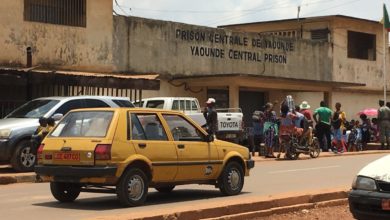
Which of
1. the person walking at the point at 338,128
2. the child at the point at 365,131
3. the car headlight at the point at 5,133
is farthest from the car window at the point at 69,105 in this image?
the child at the point at 365,131

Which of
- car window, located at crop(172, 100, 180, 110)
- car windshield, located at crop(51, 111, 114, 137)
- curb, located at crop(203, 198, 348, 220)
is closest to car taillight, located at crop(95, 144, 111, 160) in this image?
car windshield, located at crop(51, 111, 114, 137)

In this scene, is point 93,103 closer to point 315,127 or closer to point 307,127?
point 307,127

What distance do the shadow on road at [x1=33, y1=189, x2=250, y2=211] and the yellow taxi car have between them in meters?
0.24

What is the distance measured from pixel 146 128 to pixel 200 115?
12.3 metres

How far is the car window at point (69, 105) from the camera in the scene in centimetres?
1597

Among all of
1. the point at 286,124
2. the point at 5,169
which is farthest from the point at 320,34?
the point at 5,169

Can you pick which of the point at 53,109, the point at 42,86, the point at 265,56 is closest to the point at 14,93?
the point at 42,86

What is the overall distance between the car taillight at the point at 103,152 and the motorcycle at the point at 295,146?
37.7 ft

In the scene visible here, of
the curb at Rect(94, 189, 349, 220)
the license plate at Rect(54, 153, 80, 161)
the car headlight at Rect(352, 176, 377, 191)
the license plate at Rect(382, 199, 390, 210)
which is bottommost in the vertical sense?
the curb at Rect(94, 189, 349, 220)

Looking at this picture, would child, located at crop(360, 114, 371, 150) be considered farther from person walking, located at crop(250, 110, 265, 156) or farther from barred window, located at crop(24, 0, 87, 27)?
barred window, located at crop(24, 0, 87, 27)

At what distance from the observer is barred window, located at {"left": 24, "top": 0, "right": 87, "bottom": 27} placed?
22661 millimetres

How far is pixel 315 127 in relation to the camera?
79.7 ft

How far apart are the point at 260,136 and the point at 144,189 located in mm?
12258

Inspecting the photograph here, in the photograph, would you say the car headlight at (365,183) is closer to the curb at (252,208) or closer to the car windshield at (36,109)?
the curb at (252,208)
